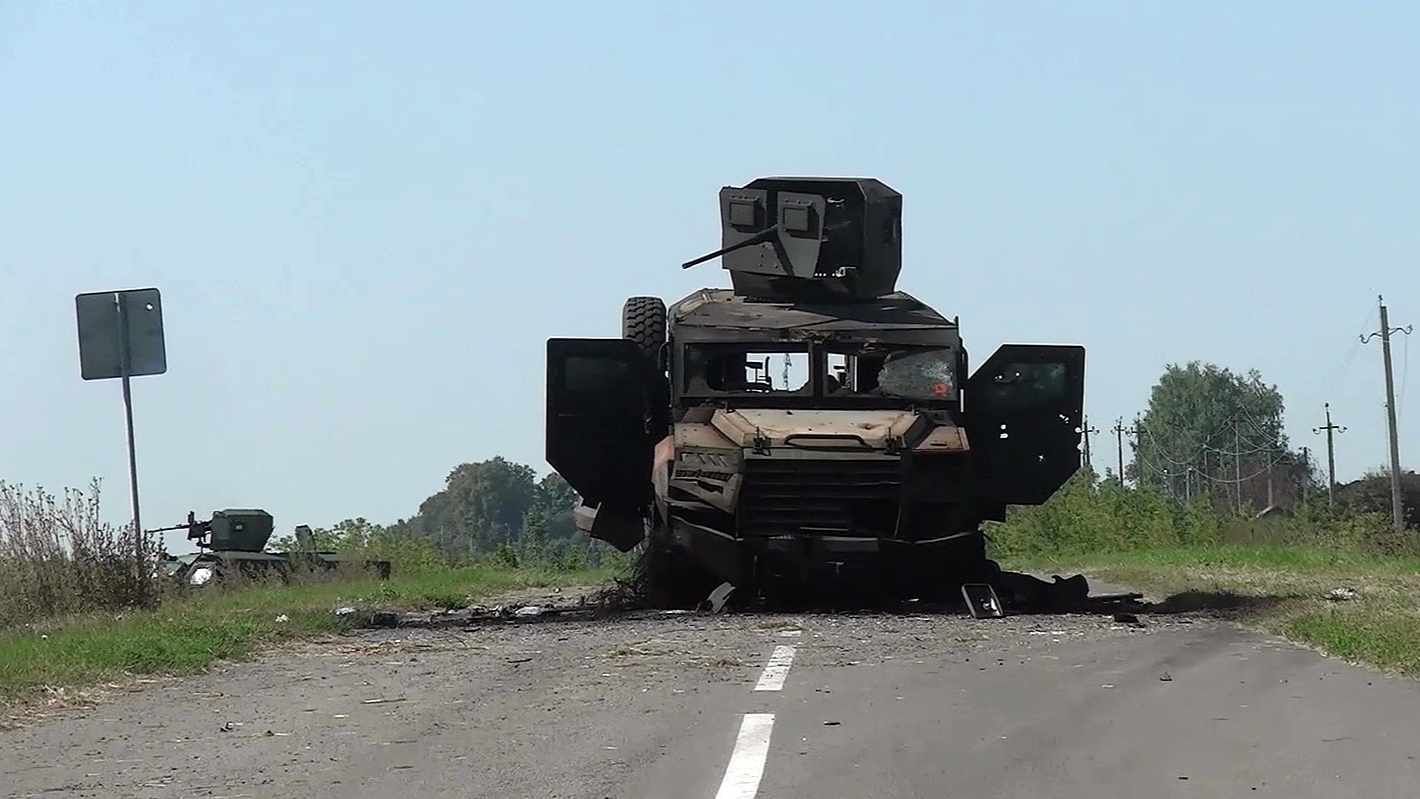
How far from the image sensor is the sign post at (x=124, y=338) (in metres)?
17.6

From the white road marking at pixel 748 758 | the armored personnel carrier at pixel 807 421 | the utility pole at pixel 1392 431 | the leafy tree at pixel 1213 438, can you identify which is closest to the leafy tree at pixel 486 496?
the leafy tree at pixel 1213 438

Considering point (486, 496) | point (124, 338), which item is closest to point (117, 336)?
point (124, 338)

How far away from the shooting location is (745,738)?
9016 millimetres

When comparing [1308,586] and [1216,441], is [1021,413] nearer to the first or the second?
[1308,586]

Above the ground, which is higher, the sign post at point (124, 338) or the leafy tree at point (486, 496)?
the sign post at point (124, 338)

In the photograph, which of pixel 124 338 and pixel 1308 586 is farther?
pixel 1308 586

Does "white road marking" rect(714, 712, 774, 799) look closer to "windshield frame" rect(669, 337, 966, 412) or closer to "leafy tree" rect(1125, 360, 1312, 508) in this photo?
"windshield frame" rect(669, 337, 966, 412)

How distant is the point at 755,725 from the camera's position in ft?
30.9

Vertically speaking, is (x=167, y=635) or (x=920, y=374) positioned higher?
(x=920, y=374)

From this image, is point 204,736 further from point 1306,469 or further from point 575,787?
point 1306,469

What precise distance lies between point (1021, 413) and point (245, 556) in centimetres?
1412

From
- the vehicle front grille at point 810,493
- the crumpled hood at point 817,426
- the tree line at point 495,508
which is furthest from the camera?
the tree line at point 495,508

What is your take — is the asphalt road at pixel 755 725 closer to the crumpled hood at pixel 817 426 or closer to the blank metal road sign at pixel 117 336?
→ the crumpled hood at pixel 817 426

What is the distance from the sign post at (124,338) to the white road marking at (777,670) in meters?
6.79
